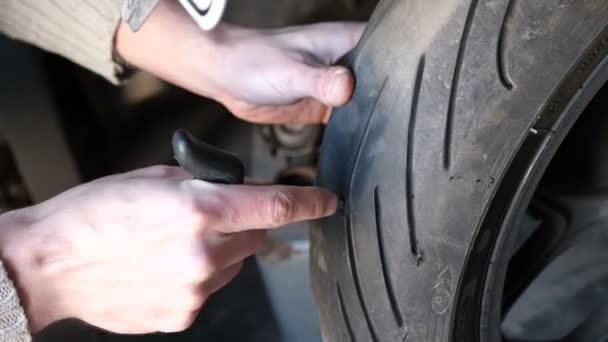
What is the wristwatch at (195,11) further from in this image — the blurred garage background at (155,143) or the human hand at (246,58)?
the blurred garage background at (155,143)

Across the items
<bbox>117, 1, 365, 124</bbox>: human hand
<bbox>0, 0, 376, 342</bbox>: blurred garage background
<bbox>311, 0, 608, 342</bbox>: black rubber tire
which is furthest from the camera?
<bbox>0, 0, 376, 342</bbox>: blurred garage background

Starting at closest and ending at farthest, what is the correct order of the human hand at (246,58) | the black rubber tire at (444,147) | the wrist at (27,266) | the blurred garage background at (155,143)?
1. the black rubber tire at (444,147)
2. the wrist at (27,266)
3. the human hand at (246,58)
4. the blurred garage background at (155,143)

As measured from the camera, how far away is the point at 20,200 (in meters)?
1.11

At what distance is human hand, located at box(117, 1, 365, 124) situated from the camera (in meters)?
0.68

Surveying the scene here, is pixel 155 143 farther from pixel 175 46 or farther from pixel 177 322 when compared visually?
pixel 177 322

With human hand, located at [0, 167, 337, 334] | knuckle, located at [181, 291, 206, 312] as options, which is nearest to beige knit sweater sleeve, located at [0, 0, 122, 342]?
human hand, located at [0, 167, 337, 334]

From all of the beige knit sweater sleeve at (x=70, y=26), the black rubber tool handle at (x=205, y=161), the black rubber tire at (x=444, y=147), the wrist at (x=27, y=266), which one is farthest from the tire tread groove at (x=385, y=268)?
the beige knit sweater sleeve at (x=70, y=26)

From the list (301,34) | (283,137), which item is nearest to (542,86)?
(301,34)

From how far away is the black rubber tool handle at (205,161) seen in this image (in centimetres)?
50

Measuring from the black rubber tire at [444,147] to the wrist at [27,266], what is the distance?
9.3 inches

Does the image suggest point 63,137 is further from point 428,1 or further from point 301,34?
point 428,1

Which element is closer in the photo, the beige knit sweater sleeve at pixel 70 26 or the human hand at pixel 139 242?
the human hand at pixel 139 242

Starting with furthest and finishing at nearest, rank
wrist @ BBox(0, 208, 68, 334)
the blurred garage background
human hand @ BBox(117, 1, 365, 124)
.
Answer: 1. the blurred garage background
2. human hand @ BBox(117, 1, 365, 124)
3. wrist @ BBox(0, 208, 68, 334)

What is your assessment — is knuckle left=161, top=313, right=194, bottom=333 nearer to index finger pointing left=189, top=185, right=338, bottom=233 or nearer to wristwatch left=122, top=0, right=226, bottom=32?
index finger pointing left=189, top=185, right=338, bottom=233
